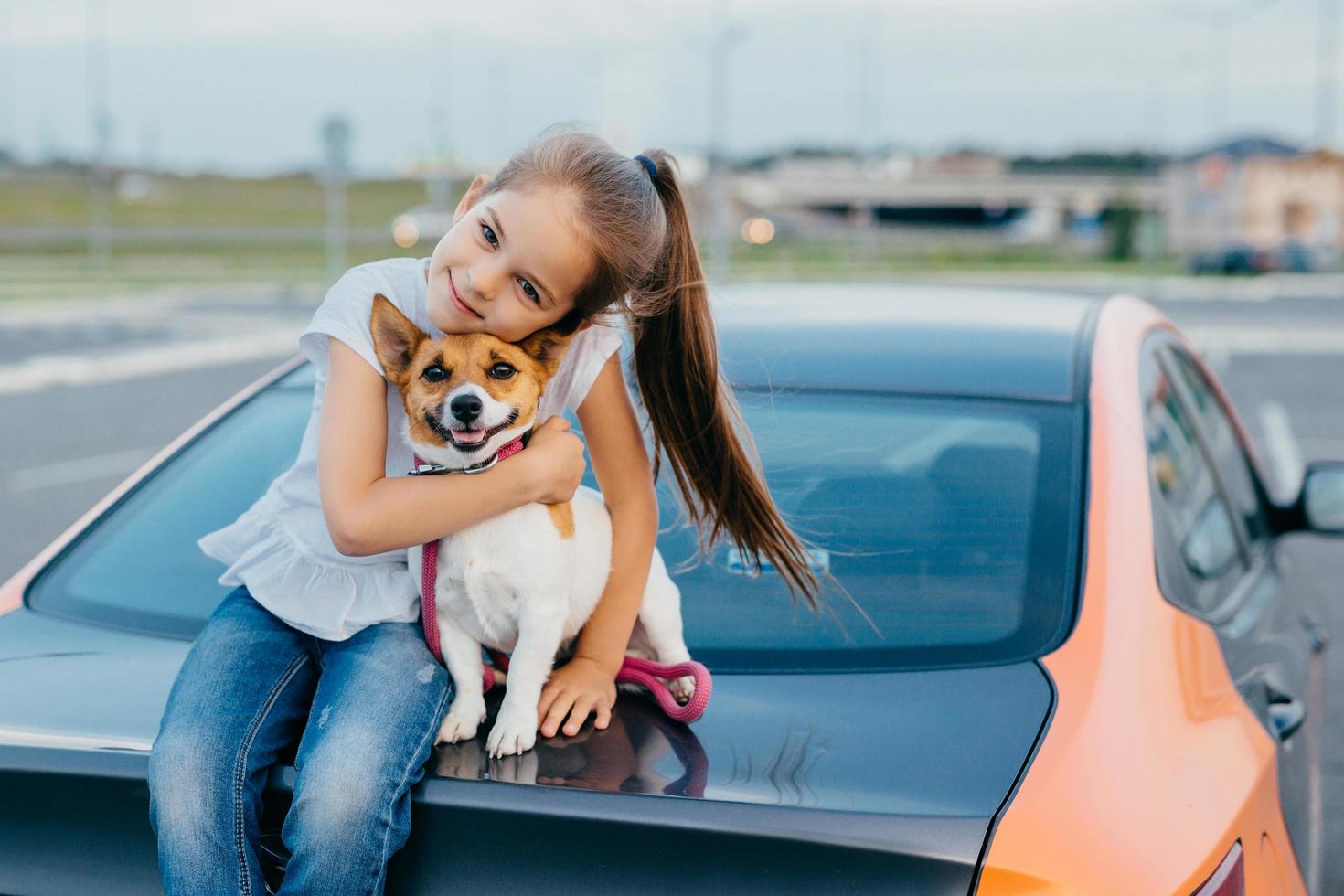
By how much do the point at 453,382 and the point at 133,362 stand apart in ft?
53.4

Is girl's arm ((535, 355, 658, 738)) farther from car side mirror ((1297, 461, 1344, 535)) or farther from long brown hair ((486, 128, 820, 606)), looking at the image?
car side mirror ((1297, 461, 1344, 535))

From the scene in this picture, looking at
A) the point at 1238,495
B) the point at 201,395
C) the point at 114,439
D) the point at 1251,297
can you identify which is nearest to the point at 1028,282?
the point at 1251,297

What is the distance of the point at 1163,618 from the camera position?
214cm

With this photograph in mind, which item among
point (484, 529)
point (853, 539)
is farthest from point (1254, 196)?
point (484, 529)

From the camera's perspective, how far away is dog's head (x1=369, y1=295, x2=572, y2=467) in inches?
80.4

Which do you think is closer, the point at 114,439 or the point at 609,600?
the point at 609,600

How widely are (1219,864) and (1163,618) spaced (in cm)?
46

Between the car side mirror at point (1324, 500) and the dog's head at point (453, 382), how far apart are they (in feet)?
6.57

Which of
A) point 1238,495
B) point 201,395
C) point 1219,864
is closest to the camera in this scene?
point 1219,864

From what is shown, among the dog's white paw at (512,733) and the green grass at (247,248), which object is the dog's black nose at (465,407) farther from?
the green grass at (247,248)

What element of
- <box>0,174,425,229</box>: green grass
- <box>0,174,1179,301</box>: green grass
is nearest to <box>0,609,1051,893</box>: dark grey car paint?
<box>0,174,1179,301</box>: green grass

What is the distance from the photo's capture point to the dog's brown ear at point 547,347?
2.18 metres

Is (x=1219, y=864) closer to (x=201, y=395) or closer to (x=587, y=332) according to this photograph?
(x=587, y=332)

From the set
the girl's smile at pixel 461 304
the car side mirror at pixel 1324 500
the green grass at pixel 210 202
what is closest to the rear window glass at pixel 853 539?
the girl's smile at pixel 461 304
